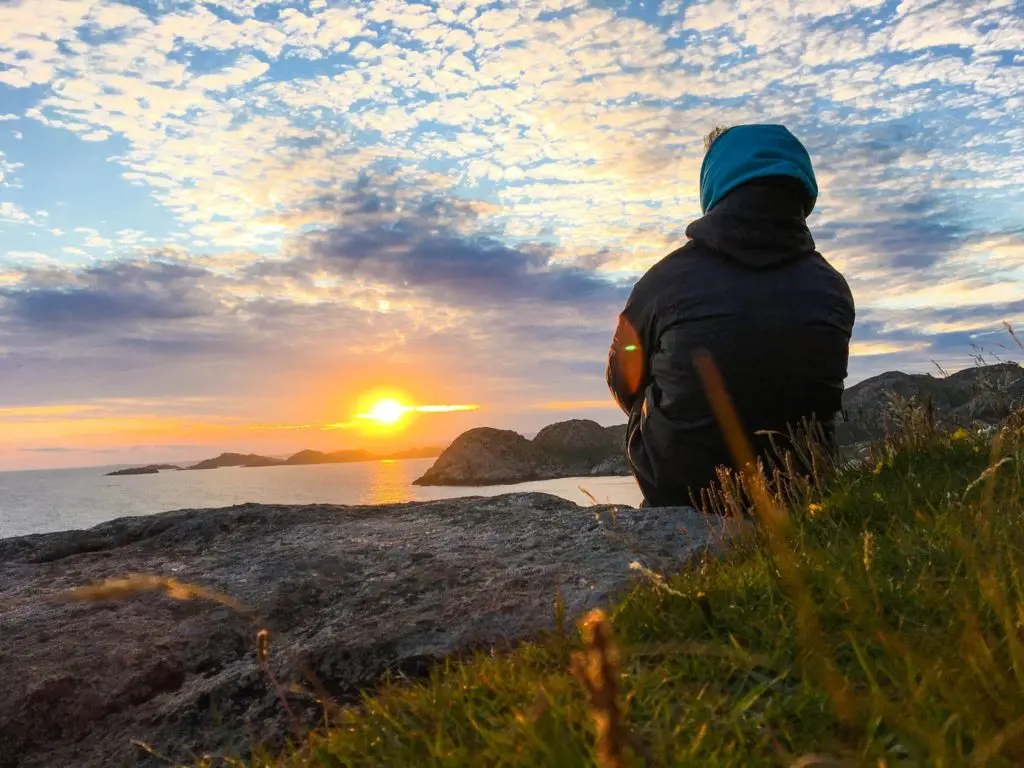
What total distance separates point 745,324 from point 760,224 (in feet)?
2.53

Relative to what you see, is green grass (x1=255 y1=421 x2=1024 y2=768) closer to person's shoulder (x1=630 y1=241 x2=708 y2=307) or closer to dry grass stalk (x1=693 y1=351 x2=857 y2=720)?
dry grass stalk (x1=693 y1=351 x2=857 y2=720)

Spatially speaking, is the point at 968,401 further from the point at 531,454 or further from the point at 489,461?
the point at 531,454

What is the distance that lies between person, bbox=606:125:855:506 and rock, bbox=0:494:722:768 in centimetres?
80

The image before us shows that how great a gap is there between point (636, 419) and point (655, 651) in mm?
3892

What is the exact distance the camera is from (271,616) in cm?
381

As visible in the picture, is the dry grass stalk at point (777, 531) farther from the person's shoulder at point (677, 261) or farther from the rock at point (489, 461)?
the rock at point (489, 461)

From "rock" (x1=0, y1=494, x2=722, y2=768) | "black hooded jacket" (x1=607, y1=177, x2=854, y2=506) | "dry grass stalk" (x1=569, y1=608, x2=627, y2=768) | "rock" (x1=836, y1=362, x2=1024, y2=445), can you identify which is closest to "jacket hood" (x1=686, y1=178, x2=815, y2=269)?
"black hooded jacket" (x1=607, y1=177, x2=854, y2=506)

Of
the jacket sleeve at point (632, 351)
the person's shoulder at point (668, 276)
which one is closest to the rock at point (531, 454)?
the jacket sleeve at point (632, 351)

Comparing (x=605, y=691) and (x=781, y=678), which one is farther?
(x=781, y=678)

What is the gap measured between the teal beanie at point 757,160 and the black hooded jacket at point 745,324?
8cm

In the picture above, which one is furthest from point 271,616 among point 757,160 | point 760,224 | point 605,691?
point 757,160

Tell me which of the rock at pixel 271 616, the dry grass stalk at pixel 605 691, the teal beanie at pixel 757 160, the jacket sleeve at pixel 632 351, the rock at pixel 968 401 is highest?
the teal beanie at pixel 757 160

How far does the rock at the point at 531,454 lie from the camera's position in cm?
2913

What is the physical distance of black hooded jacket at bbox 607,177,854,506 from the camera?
16.6ft
